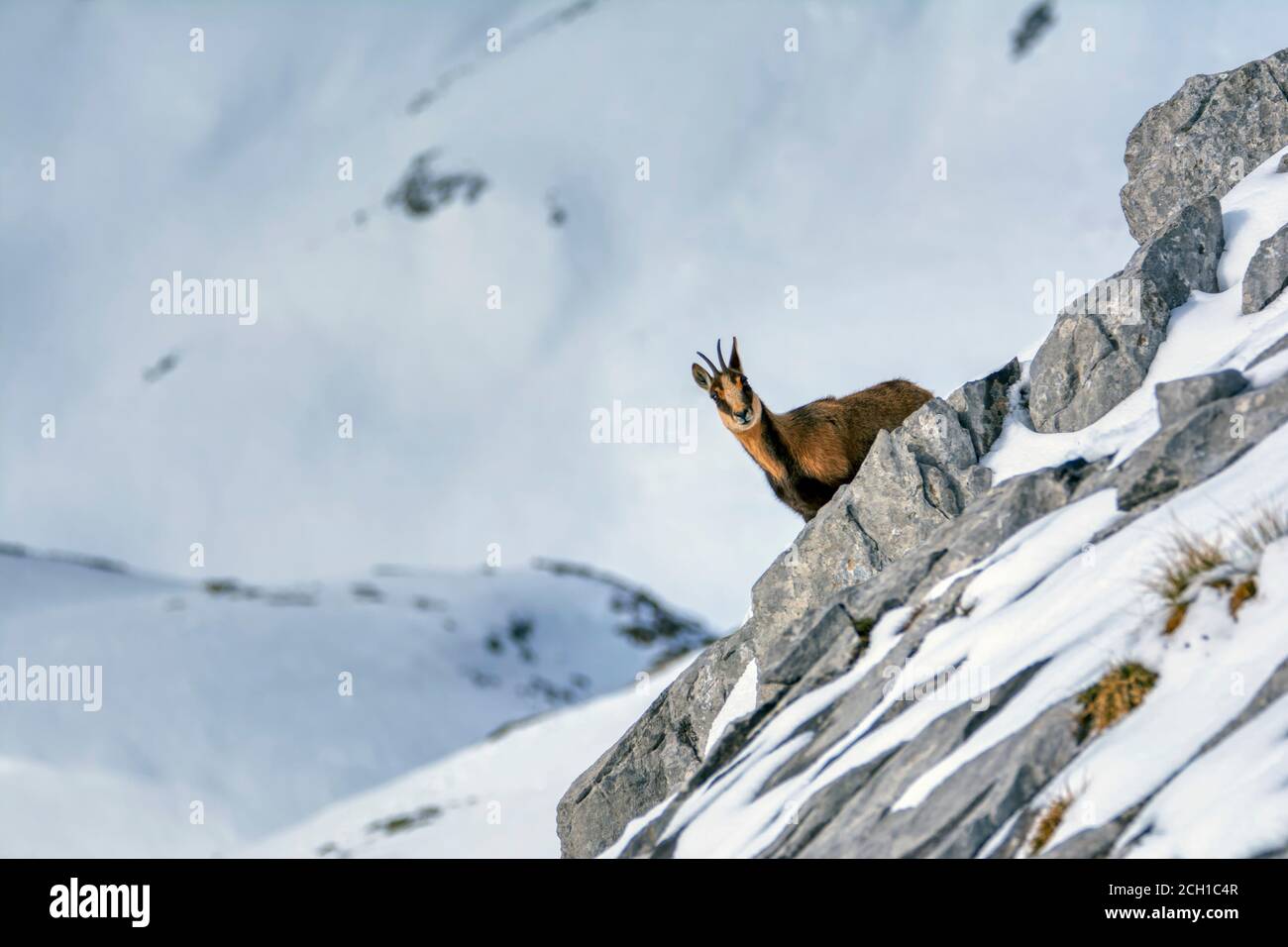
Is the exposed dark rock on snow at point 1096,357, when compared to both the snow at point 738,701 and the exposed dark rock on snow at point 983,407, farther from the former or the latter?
the snow at point 738,701

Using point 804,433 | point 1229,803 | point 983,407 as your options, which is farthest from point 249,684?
point 1229,803

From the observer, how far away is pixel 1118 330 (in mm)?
17344

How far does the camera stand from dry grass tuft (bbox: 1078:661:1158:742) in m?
9.46

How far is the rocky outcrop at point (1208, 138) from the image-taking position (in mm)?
21594

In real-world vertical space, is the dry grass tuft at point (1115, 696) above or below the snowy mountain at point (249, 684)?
below

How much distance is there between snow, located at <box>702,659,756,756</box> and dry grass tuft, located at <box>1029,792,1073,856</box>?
26.1ft

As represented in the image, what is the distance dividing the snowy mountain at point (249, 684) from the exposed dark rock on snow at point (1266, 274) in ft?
169

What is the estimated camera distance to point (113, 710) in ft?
228

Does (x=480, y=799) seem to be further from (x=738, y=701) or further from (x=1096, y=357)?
(x=1096, y=357)

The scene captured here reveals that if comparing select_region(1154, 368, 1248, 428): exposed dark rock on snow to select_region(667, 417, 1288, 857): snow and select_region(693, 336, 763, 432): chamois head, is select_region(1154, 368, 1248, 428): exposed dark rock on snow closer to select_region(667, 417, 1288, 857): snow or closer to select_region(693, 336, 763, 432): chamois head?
select_region(667, 417, 1288, 857): snow

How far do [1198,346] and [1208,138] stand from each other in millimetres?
6567

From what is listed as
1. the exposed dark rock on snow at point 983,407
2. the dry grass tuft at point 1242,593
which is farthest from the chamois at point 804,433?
the dry grass tuft at point 1242,593

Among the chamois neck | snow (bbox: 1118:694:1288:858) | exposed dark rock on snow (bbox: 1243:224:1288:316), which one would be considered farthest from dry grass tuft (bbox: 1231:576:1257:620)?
the chamois neck
